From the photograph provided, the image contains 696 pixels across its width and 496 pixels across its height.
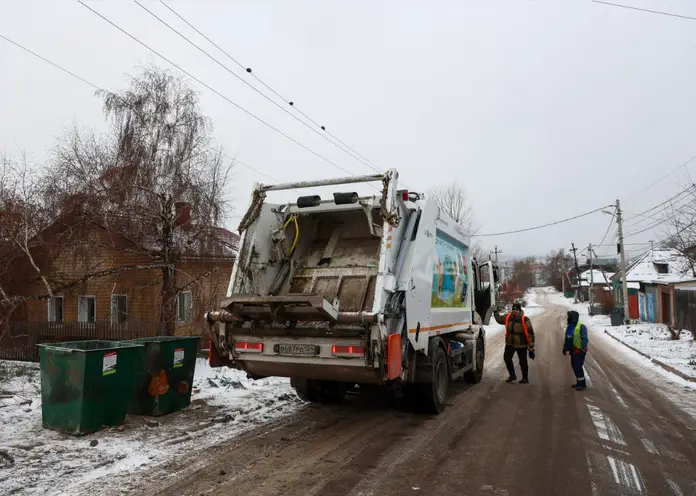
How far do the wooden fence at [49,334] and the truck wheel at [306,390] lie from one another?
7.02 meters

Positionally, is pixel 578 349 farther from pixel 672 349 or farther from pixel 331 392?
pixel 672 349

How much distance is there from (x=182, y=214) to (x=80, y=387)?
6891mm

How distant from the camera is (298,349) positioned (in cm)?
588

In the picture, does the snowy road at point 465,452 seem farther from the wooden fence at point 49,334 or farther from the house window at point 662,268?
the house window at point 662,268

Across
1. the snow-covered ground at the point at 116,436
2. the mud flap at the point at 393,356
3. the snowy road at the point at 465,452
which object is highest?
the mud flap at the point at 393,356

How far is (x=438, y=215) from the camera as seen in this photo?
7219 millimetres

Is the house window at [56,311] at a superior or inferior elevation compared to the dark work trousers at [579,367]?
superior

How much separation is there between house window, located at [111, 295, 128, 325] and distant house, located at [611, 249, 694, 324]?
2441cm

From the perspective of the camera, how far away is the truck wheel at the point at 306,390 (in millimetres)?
7344

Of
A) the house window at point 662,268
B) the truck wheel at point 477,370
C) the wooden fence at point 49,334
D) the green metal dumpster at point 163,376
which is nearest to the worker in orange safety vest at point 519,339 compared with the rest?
the truck wheel at point 477,370

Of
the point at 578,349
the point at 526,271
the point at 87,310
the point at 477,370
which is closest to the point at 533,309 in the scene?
the point at 87,310

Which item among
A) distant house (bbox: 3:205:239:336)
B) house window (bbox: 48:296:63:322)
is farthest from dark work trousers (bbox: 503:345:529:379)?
house window (bbox: 48:296:63:322)

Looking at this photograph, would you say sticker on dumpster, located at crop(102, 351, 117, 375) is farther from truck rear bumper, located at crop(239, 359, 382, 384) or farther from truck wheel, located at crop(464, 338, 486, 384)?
truck wheel, located at crop(464, 338, 486, 384)

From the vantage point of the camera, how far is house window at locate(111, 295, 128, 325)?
50.6 feet
